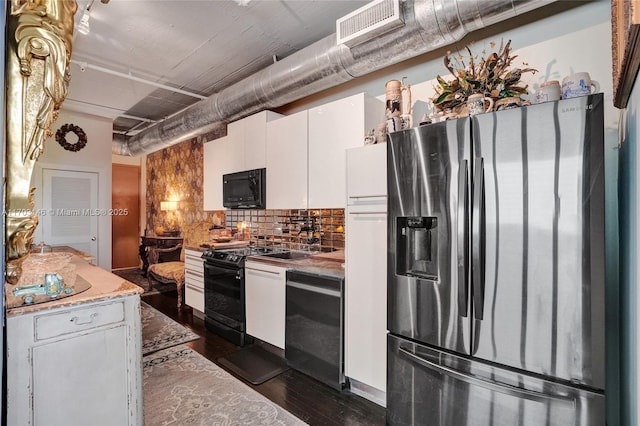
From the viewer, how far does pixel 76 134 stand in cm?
486

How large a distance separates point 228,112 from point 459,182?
2.96 m

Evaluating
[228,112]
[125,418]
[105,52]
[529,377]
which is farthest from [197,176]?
[529,377]

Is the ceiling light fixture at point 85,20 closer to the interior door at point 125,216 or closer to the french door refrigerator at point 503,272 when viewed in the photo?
the french door refrigerator at point 503,272

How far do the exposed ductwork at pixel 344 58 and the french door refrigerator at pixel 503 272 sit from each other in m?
0.77

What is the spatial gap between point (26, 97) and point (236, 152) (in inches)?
119

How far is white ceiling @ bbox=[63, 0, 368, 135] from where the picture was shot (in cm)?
249

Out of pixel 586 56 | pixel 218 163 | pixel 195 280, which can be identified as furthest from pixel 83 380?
pixel 586 56

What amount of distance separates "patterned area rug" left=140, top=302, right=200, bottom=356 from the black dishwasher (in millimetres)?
1352

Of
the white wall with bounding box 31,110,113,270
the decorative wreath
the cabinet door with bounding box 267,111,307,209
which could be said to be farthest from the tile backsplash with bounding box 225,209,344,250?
the decorative wreath

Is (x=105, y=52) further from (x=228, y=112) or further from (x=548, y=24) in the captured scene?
(x=548, y=24)

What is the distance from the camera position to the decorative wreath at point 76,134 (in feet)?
15.4

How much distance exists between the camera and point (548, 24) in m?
2.07

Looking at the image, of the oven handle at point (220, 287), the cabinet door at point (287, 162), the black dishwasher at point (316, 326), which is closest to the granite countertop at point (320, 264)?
the black dishwasher at point (316, 326)

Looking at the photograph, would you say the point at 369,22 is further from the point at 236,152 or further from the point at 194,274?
the point at 194,274
